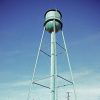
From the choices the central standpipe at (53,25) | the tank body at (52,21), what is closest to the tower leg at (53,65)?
the central standpipe at (53,25)

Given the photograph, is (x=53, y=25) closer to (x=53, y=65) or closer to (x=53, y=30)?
(x=53, y=30)

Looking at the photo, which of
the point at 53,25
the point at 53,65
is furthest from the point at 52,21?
the point at 53,65

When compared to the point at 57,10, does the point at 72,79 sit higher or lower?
lower

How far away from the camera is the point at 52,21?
1847 centimetres

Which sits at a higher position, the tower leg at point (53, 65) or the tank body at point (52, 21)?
the tank body at point (52, 21)

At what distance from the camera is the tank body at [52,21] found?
18.4 metres

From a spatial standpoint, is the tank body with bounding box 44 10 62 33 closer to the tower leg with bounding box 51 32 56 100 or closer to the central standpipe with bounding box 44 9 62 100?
the central standpipe with bounding box 44 9 62 100

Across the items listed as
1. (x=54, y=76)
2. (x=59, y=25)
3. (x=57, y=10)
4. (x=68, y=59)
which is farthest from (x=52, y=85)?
(x=57, y=10)

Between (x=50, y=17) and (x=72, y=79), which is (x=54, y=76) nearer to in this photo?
(x=72, y=79)

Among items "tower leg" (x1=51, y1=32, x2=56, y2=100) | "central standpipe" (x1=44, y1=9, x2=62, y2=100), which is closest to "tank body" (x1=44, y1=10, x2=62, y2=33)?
"central standpipe" (x1=44, y1=9, x2=62, y2=100)

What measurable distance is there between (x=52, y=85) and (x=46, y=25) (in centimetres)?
606

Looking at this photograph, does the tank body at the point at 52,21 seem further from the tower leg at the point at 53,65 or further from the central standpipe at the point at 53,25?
the tower leg at the point at 53,65

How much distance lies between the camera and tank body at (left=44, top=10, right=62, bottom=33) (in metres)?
18.4

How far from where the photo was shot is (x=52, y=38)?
1830 cm
